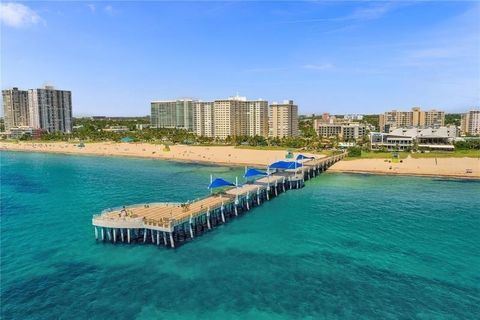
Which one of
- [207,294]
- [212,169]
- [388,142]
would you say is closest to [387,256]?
[207,294]

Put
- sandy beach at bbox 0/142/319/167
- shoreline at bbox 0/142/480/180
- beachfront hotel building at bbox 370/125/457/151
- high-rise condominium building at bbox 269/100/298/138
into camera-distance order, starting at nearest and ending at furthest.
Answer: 1. shoreline at bbox 0/142/480/180
2. sandy beach at bbox 0/142/319/167
3. beachfront hotel building at bbox 370/125/457/151
4. high-rise condominium building at bbox 269/100/298/138

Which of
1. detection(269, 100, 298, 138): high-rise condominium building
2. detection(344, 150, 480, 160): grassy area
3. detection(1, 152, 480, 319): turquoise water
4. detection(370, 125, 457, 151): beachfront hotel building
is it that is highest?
detection(269, 100, 298, 138): high-rise condominium building

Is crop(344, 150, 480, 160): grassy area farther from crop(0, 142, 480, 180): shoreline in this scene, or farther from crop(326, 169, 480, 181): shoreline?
crop(326, 169, 480, 181): shoreline

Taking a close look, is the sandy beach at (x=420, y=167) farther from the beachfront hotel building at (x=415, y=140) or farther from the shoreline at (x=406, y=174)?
the beachfront hotel building at (x=415, y=140)

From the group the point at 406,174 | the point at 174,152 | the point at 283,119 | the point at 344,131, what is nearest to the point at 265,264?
the point at 406,174

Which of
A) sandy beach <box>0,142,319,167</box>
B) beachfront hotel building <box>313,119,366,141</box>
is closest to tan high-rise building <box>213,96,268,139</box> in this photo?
beachfront hotel building <box>313,119,366,141</box>
